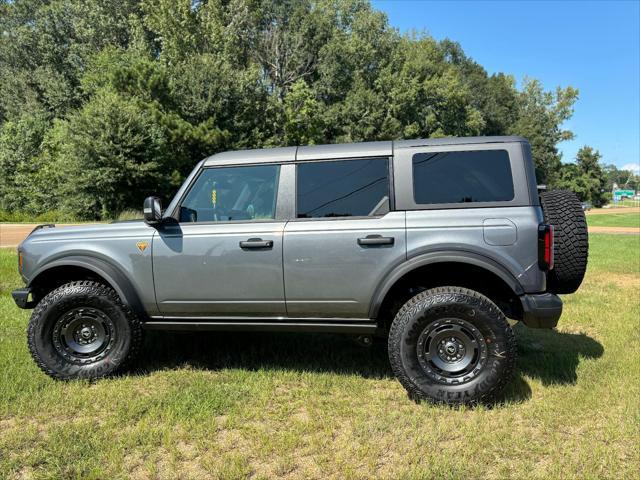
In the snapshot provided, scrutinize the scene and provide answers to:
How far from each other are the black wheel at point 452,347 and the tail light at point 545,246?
459 mm

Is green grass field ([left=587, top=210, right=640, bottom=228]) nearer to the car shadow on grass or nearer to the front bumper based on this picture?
the car shadow on grass

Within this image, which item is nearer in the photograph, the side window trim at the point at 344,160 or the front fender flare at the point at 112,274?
the side window trim at the point at 344,160

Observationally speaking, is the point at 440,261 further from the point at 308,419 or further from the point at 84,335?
the point at 84,335

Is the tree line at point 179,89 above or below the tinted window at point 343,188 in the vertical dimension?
above

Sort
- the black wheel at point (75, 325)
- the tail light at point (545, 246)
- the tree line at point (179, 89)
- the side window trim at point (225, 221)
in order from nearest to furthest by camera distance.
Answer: the tail light at point (545, 246) < the side window trim at point (225, 221) < the black wheel at point (75, 325) < the tree line at point (179, 89)

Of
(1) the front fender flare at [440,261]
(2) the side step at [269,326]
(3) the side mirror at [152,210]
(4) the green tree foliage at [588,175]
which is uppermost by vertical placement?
(4) the green tree foliage at [588,175]

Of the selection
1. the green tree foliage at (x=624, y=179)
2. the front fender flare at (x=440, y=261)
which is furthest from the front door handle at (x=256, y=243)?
the green tree foliage at (x=624, y=179)

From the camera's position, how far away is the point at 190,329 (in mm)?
3953

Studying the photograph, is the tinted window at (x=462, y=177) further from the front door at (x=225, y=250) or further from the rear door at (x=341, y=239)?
the front door at (x=225, y=250)

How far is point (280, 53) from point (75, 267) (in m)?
43.8

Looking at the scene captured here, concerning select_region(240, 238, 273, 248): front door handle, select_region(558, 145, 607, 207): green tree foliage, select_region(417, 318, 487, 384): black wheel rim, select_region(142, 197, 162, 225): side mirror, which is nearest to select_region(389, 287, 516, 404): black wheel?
select_region(417, 318, 487, 384): black wheel rim

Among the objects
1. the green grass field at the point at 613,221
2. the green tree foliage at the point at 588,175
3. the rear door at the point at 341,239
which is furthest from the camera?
the green tree foliage at the point at 588,175

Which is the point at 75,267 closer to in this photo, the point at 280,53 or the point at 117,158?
the point at 117,158

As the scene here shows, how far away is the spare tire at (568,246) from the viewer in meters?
3.66
